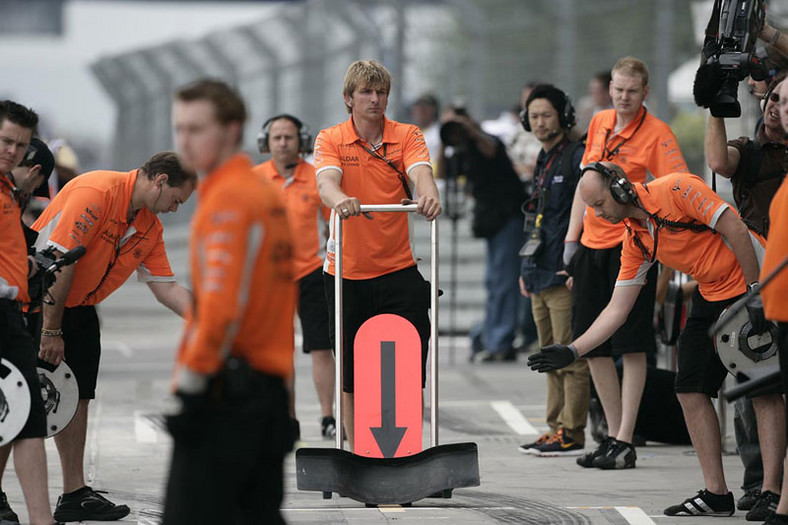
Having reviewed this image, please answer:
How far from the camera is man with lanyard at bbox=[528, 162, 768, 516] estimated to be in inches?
262

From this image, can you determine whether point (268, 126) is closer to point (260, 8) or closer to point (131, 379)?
point (131, 379)

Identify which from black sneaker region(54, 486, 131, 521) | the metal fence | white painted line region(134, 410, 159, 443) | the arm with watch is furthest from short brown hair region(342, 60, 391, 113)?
the metal fence

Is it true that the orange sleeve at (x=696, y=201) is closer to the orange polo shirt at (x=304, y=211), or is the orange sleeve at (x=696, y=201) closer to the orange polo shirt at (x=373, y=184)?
the orange polo shirt at (x=373, y=184)

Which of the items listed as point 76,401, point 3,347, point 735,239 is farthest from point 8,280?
point 735,239

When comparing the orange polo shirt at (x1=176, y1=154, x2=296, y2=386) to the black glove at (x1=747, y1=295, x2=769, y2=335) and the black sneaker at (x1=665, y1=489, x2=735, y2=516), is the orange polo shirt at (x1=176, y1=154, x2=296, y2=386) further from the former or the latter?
the black sneaker at (x1=665, y1=489, x2=735, y2=516)

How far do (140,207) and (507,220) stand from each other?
6952 mm

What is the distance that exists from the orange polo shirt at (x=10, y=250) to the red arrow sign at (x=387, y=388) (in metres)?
2.00

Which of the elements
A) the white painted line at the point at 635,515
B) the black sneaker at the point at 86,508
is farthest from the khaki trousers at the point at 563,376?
the black sneaker at the point at 86,508

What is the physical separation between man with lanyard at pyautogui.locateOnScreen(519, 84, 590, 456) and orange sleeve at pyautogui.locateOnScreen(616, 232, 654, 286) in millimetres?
1688

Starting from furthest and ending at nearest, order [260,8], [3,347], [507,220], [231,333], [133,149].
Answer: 1. [260,8]
2. [133,149]
3. [507,220]
4. [3,347]
5. [231,333]

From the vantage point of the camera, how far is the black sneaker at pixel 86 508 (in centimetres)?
687

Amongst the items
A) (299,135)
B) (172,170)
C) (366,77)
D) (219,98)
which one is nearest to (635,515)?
(366,77)

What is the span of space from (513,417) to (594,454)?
214 centimetres

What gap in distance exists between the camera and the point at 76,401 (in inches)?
261
